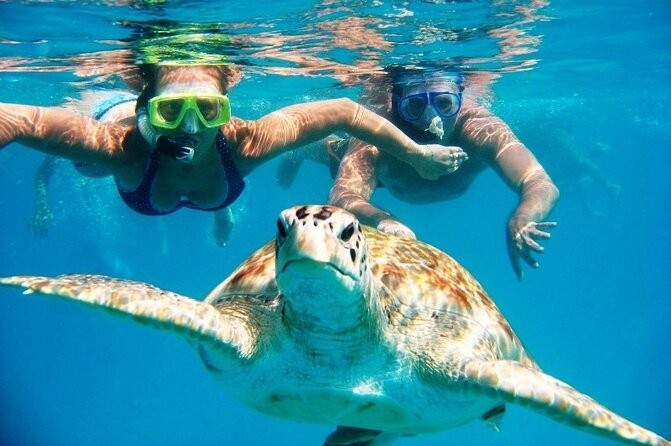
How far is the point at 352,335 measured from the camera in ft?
8.38

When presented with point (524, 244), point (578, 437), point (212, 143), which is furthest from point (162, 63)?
point (578, 437)

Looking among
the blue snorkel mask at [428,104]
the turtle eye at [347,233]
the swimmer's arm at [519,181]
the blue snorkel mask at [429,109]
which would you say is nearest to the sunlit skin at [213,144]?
the swimmer's arm at [519,181]

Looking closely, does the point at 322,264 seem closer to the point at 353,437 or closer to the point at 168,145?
the point at 353,437

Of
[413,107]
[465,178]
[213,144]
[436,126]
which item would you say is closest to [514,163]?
[436,126]

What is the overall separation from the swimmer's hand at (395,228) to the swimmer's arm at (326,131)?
755mm

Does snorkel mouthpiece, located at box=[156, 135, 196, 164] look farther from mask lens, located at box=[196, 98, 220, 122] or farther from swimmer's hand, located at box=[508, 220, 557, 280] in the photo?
swimmer's hand, located at box=[508, 220, 557, 280]

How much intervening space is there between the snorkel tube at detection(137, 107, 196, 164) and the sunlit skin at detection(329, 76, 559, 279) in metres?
1.87

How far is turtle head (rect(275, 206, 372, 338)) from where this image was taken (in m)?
1.97

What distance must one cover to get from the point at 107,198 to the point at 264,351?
31.8 m

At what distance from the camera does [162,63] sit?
25.2 ft

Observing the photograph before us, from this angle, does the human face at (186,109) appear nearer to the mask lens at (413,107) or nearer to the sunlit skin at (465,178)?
the sunlit skin at (465,178)

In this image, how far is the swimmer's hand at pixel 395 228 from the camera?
16.1ft

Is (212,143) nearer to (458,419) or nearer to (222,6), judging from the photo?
(222,6)

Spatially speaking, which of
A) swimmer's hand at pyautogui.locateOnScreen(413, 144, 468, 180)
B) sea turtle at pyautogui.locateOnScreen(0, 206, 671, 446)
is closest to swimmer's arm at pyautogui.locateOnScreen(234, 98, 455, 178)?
swimmer's hand at pyautogui.locateOnScreen(413, 144, 468, 180)
